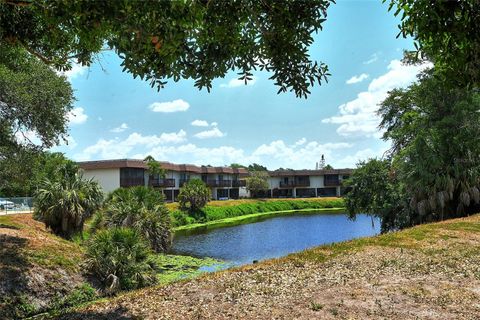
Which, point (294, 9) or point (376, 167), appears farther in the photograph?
point (376, 167)

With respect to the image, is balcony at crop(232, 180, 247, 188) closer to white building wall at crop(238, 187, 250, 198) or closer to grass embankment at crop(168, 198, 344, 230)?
white building wall at crop(238, 187, 250, 198)

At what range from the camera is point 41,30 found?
8539 millimetres

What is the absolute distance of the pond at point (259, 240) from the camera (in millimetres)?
27719

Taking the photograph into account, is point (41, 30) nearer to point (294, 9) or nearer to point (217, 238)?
point (294, 9)

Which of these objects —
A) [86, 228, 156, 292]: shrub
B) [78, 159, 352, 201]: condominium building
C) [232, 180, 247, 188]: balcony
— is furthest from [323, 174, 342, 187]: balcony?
[86, 228, 156, 292]: shrub

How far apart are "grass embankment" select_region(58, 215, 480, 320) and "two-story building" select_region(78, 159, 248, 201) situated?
37804mm

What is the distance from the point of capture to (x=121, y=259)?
14.3 metres

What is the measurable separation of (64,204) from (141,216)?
3898mm

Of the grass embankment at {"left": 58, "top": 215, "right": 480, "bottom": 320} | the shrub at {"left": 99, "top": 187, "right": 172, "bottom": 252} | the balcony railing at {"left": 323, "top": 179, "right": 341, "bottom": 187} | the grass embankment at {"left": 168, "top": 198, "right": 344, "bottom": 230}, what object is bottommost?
the grass embankment at {"left": 168, "top": 198, "right": 344, "bottom": 230}

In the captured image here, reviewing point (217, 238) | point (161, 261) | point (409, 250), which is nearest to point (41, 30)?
point (409, 250)

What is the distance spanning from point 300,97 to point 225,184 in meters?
73.0

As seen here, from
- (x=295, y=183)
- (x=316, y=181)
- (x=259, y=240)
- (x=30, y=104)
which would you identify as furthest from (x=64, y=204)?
(x=316, y=181)

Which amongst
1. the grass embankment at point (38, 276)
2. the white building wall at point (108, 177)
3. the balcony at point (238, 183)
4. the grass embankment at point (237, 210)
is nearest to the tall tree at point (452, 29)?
the grass embankment at point (38, 276)

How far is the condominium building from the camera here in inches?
2098
